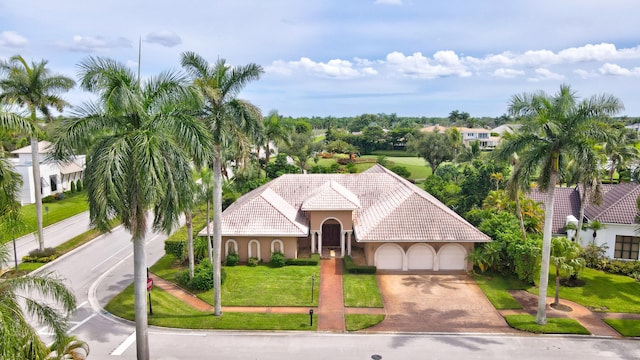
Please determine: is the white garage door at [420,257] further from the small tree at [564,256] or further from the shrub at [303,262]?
the small tree at [564,256]

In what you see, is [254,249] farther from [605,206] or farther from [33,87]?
[605,206]

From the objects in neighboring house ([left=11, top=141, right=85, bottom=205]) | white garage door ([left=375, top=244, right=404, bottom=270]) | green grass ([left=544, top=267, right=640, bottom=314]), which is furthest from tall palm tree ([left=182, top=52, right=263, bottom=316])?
neighboring house ([left=11, top=141, right=85, bottom=205])

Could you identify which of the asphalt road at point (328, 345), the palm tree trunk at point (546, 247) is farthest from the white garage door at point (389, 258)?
the palm tree trunk at point (546, 247)

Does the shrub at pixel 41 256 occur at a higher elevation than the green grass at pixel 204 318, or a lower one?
higher

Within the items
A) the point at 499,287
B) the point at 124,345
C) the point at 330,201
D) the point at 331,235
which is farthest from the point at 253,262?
the point at 499,287

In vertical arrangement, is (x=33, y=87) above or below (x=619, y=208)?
above

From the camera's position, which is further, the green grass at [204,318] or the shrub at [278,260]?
the shrub at [278,260]

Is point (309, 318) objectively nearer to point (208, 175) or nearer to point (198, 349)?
point (198, 349)

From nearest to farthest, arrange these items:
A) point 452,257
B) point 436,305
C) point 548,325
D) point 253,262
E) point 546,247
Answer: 1. point 546,247
2. point 548,325
3. point 436,305
4. point 452,257
5. point 253,262
